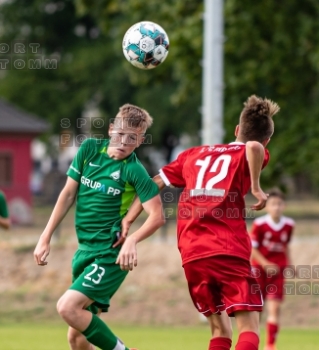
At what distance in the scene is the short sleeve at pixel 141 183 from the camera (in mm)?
6348

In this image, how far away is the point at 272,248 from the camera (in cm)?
1093

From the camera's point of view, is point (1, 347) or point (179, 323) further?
point (179, 323)

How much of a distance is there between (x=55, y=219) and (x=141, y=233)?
2.16 feet

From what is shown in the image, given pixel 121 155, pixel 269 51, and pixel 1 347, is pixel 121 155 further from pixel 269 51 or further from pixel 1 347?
pixel 269 51

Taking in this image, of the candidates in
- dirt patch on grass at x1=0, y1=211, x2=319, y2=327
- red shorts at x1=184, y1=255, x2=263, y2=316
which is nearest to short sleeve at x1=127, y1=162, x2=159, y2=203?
red shorts at x1=184, y1=255, x2=263, y2=316

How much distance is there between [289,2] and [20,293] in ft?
25.5

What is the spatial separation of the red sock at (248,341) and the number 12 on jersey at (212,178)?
921 millimetres

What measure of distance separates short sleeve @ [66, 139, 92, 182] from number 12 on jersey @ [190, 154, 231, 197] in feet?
2.92

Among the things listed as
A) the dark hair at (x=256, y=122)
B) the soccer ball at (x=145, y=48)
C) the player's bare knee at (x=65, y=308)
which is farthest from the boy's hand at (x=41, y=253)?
the soccer ball at (x=145, y=48)

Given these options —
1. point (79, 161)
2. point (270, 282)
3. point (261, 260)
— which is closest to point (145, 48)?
point (79, 161)

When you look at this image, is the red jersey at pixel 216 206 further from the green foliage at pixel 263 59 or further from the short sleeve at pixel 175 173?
the green foliage at pixel 263 59

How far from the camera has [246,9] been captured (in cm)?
1791

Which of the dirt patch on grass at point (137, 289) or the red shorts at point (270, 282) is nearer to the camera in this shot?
the red shorts at point (270, 282)

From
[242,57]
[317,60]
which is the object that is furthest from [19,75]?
[317,60]
